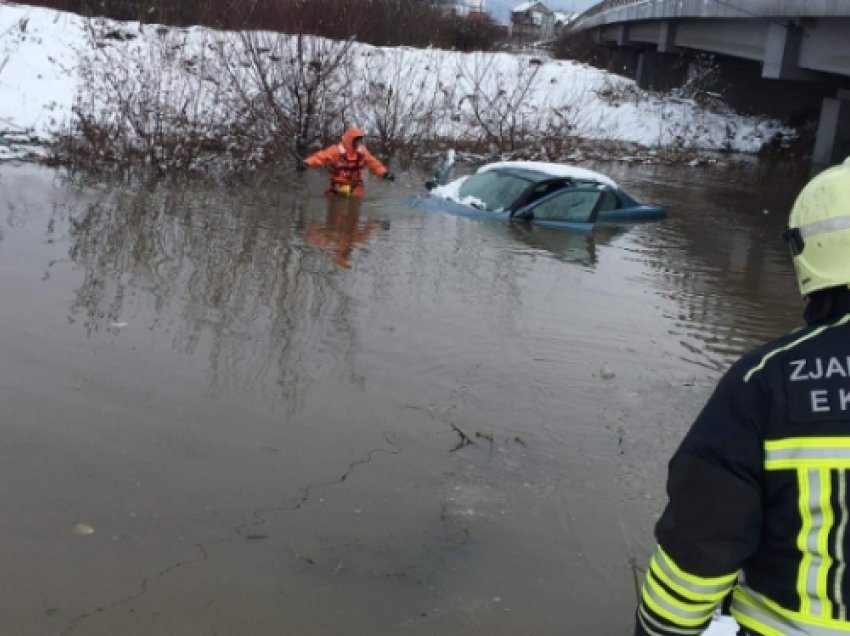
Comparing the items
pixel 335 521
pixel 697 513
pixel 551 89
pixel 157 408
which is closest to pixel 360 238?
pixel 157 408

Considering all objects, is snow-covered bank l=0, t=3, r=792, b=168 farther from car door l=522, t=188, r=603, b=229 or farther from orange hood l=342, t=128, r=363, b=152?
car door l=522, t=188, r=603, b=229

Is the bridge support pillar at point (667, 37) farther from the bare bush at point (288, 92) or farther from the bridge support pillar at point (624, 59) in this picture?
the bare bush at point (288, 92)

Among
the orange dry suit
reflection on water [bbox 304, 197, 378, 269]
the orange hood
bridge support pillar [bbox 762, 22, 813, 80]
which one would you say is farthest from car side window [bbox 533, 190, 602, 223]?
bridge support pillar [bbox 762, 22, 813, 80]

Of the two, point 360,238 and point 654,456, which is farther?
point 360,238

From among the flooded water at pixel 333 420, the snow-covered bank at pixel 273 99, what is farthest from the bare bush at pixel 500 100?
the flooded water at pixel 333 420

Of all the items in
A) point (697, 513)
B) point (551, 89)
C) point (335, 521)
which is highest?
point (551, 89)

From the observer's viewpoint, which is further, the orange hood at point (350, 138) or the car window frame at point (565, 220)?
the orange hood at point (350, 138)

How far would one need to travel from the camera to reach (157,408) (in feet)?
20.0

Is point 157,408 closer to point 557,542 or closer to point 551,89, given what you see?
point 557,542

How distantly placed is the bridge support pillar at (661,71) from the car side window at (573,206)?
91.8 ft

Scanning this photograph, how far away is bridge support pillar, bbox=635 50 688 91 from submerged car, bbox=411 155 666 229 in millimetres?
27628

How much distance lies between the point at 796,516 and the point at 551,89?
34.3 meters

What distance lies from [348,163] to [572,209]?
350 cm

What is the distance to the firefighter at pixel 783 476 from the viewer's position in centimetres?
185
